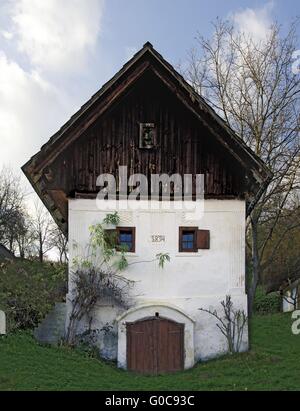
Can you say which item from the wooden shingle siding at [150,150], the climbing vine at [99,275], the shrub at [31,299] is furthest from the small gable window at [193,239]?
the shrub at [31,299]

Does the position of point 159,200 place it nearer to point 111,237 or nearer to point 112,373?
point 111,237

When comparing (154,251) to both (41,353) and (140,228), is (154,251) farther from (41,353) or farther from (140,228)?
(41,353)

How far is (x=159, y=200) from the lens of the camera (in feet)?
46.0

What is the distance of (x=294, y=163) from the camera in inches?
849

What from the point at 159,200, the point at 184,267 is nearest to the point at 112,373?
the point at 184,267

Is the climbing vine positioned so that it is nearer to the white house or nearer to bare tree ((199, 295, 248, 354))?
the white house

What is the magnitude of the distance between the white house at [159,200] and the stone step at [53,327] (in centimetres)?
121

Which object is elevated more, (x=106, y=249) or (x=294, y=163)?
(x=294, y=163)

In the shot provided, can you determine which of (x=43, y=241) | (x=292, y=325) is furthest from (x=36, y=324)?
(x=43, y=241)

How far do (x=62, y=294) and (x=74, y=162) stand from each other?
489cm

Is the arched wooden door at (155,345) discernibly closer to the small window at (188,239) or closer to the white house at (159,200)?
the white house at (159,200)

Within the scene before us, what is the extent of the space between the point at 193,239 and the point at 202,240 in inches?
11.4

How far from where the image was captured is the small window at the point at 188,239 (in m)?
14.0

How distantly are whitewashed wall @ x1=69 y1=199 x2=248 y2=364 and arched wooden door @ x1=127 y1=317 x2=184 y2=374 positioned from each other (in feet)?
1.56
